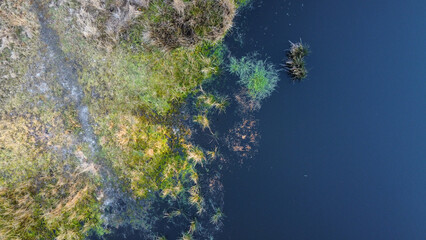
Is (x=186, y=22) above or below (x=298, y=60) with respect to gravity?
below

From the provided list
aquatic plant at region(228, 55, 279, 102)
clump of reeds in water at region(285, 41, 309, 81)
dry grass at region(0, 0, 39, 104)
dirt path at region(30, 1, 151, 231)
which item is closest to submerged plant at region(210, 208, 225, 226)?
dirt path at region(30, 1, 151, 231)

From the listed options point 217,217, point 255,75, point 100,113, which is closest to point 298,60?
point 255,75

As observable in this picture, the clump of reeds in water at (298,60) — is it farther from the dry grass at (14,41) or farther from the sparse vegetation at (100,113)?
the dry grass at (14,41)

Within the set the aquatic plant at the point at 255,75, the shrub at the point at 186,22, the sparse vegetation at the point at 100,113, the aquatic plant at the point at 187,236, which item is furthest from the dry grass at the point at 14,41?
the aquatic plant at the point at 187,236

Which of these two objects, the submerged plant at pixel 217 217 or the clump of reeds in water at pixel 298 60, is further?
the submerged plant at pixel 217 217

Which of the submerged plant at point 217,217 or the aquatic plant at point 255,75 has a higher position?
the aquatic plant at point 255,75

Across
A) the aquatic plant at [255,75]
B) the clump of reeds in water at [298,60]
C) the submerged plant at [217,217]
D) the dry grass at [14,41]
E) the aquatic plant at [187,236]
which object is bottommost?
the aquatic plant at [187,236]

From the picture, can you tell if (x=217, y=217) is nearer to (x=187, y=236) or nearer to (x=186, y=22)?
(x=187, y=236)
